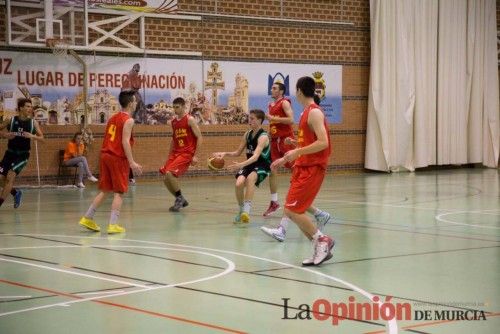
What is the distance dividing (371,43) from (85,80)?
30.5ft

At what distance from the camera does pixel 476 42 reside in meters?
28.6

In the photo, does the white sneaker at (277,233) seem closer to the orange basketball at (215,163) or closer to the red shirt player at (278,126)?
the red shirt player at (278,126)

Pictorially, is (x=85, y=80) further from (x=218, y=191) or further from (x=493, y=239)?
(x=493, y=239)

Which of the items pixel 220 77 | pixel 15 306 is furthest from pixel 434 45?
pixel 15 306

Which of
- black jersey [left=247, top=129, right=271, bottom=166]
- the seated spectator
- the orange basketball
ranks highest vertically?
black jersey [left=247, top=129, right=271, bottom=166]

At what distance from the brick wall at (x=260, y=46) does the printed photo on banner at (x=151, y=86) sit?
0.95ft

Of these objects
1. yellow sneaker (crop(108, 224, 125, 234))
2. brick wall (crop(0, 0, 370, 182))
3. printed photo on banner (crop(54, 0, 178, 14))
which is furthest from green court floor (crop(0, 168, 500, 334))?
printed photo on banner (crop(54, 0, 178, 14))

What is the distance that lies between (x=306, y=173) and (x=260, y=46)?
53.6ft

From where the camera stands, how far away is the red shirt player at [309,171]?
9.08m

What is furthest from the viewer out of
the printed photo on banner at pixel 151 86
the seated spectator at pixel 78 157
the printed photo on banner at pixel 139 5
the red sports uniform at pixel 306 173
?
the printed photo on banner at pixel 139 5

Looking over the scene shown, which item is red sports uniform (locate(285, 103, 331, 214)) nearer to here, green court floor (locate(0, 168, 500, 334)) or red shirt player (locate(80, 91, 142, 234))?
green court floor (locate(0, 168, 500, 334))

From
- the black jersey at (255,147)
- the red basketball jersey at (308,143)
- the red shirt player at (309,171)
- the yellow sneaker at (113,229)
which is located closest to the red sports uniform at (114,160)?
the yellow sneaker at (113,229)

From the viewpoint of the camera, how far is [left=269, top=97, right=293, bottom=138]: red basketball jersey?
46.0ft

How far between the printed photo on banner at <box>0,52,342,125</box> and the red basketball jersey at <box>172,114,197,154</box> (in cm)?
744
